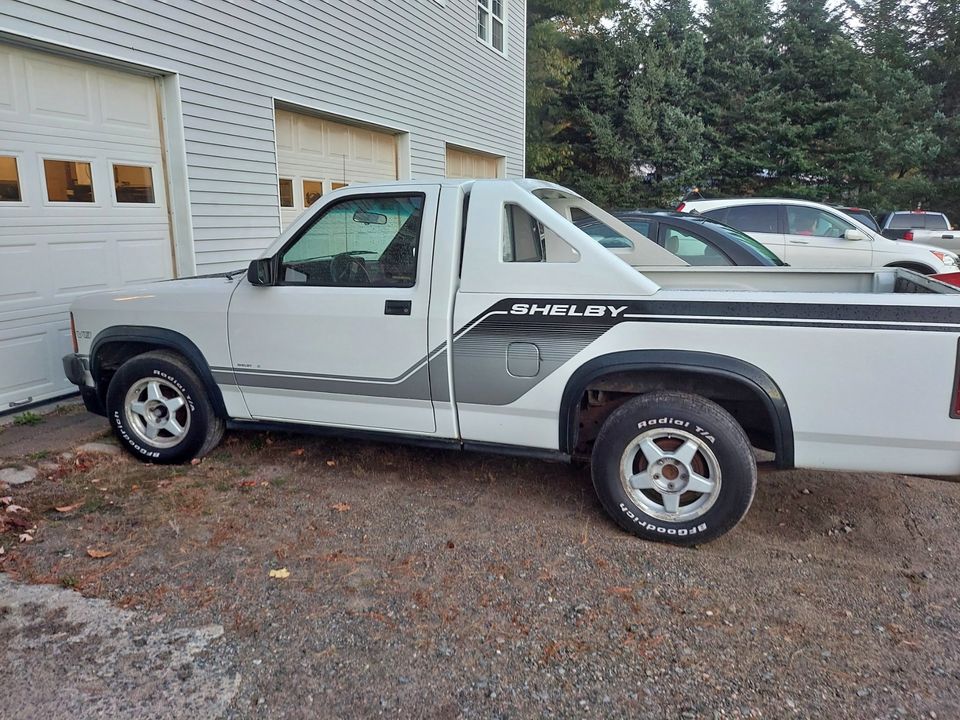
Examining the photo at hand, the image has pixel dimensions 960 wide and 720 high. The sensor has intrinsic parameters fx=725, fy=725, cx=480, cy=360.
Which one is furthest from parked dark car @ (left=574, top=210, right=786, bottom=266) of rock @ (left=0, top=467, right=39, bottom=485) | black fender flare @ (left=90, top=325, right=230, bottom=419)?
rock @ (left=0, top=467, right=39, bottom=485)

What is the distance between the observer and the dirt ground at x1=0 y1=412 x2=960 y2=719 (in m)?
2.64

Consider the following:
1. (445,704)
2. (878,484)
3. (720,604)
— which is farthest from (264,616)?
(878,484)

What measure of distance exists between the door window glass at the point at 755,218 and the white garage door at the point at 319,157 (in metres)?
5.40

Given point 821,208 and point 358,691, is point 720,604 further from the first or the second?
point 821,208

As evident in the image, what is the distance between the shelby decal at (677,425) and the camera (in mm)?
3502

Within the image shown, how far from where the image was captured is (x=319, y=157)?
32.0 feet

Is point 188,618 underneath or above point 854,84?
underneath

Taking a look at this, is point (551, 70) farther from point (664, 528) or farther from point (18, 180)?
point (664, 528)

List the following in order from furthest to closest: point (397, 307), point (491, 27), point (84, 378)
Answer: point (491, 27)
point (84, 378)
point (397, 307)

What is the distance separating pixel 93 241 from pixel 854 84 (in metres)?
26.2

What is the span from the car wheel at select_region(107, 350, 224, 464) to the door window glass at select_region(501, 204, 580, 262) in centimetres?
220

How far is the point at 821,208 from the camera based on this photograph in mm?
11391

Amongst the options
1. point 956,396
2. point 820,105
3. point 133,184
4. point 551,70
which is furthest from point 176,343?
point 820,105

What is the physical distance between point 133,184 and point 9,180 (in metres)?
1.23
